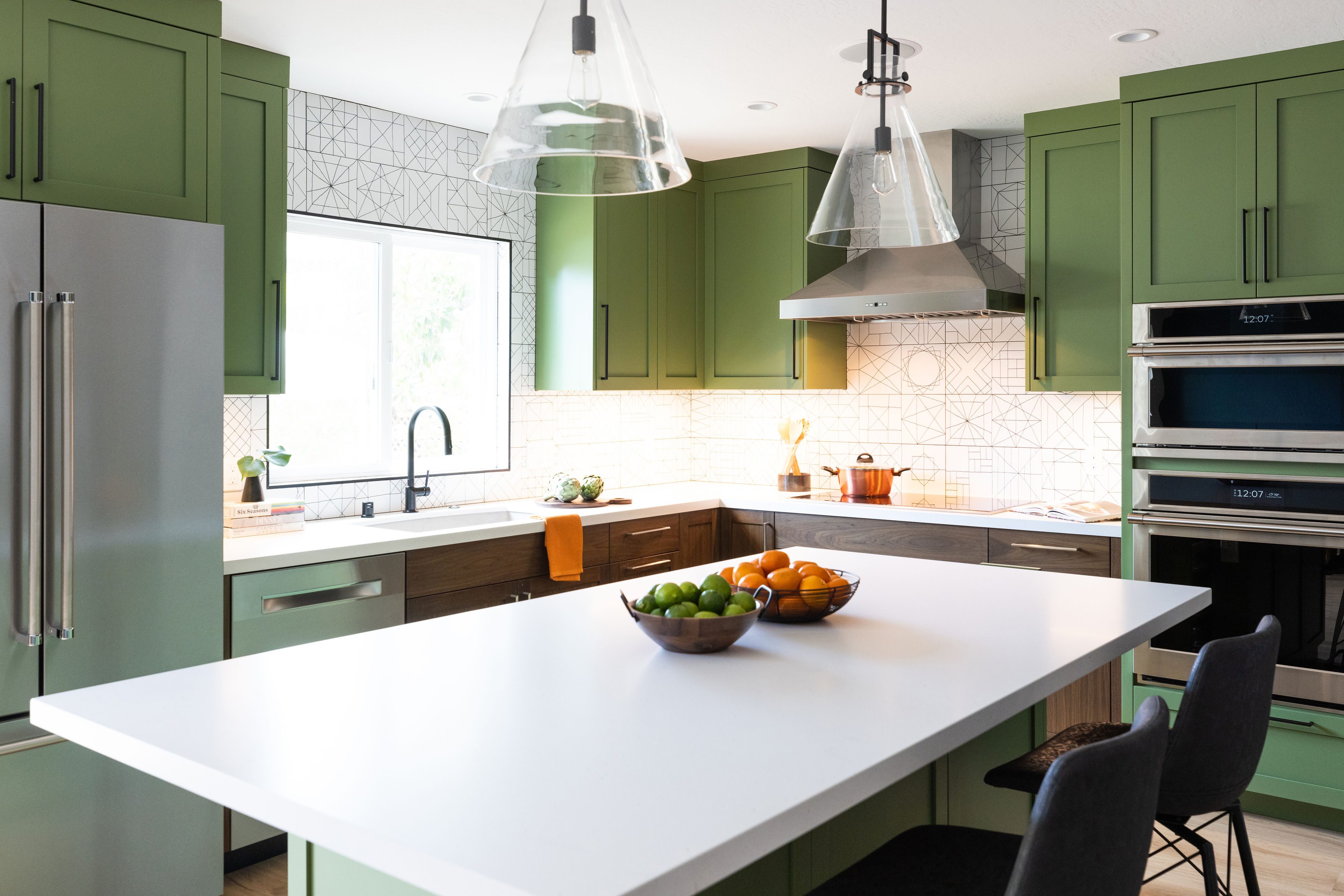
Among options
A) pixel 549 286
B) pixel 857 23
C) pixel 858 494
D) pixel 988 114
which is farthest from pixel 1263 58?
pixel 549 286

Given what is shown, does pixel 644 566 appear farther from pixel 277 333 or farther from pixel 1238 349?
pixel 1238 349

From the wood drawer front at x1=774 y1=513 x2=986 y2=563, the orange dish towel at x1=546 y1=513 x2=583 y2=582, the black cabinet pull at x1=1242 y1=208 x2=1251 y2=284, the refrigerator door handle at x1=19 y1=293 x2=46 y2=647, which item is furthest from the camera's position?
the wood drawer front at x1=774 y1=513 x2=986 y2=563

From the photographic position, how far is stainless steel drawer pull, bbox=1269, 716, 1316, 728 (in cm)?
320

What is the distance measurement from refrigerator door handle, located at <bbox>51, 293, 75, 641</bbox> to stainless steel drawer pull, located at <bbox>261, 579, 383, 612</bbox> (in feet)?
1.89

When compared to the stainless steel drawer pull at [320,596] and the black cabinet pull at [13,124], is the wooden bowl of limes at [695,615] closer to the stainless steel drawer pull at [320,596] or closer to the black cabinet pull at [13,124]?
the stainless steel drawer pull at [320,596]

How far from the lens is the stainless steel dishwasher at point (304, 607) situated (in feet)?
9.46

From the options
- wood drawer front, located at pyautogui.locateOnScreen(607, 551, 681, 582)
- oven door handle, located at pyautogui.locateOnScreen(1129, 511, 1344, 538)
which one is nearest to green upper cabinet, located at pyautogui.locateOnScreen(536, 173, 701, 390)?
wood drawer front, located at pyautogui.locateOnScreen(607, 551, 681, 582)

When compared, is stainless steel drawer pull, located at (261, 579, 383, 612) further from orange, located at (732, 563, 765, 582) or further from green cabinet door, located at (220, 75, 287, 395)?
orange, located at (732, 563, 765, 582)

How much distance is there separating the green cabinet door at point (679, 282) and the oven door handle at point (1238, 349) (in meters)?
1.94

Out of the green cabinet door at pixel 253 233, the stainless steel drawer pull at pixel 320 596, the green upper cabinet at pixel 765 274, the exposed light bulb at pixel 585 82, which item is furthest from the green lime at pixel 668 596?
the green upper cabinet at pixel 765 274

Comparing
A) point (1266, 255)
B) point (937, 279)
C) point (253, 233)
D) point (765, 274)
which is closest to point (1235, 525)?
point (1266, 255)

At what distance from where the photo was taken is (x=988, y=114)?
404 centimetres

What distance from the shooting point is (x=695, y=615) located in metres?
1.80

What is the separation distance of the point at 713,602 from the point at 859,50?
2.08m
